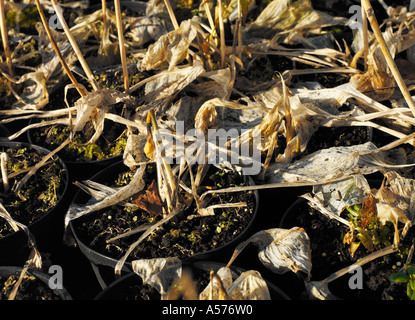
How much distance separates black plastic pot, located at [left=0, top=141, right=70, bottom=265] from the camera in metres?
1.37

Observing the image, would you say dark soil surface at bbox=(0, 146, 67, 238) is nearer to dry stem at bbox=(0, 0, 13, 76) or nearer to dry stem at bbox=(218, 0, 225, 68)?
dry stem at bbox=(0, 0, 13, 76)

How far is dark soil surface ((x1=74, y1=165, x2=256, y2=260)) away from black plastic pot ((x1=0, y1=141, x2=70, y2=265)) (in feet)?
0.37

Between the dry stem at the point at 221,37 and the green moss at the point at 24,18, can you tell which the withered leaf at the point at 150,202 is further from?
the green moss at the point at 24,18

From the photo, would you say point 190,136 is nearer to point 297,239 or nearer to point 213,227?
point 213,227

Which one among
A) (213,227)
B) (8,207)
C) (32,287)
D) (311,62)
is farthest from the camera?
(311,62)

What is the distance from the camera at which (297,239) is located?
4.06ft

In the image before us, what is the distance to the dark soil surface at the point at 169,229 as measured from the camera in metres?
1.31

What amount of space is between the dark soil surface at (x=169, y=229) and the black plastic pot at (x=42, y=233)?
4.5 inches

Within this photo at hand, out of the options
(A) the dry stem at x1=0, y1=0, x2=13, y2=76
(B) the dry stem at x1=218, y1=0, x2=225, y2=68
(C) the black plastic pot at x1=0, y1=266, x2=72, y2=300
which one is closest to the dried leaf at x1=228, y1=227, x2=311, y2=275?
(C) the black plastic pot at x1=0, y1=266, x2=72, y2=300

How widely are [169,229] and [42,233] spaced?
44cm

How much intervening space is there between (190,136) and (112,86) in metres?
0.62

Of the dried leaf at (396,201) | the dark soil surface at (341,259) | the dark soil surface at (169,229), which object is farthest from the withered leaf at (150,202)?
the dried leaf at (396,201)

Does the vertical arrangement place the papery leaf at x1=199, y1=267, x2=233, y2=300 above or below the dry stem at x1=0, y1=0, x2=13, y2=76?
below
